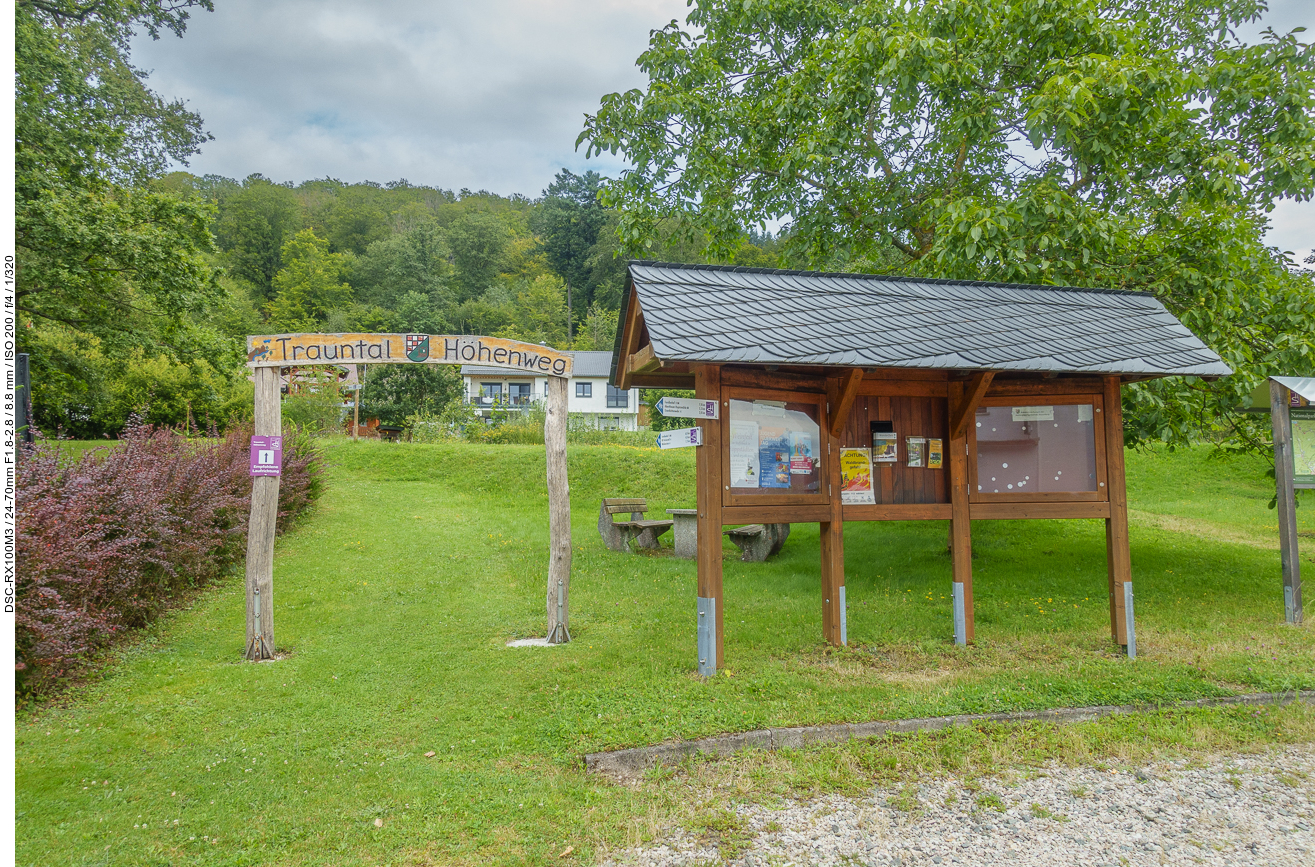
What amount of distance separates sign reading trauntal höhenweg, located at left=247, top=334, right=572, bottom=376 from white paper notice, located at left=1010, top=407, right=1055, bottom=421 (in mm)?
4034

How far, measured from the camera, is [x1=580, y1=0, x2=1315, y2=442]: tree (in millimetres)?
8242

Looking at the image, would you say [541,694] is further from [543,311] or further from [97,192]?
[543,311]

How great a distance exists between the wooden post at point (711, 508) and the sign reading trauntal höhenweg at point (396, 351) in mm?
1639

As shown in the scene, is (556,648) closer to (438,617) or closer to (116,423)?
(438,617)

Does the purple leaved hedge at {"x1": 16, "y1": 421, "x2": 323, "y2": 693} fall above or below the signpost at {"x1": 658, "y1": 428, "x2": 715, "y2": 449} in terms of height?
below

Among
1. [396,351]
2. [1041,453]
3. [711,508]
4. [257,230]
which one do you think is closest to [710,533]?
[711,508]

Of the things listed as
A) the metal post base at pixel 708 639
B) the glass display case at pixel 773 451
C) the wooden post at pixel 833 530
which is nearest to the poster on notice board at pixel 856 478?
the wooden post at pixel 833 530

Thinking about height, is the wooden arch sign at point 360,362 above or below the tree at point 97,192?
below

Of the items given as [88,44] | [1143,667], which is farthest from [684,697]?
[88,44]

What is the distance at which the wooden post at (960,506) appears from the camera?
6.38 metres

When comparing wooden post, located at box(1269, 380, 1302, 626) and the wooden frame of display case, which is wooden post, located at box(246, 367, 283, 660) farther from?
wooden post, located at box(1269, 380, 1302, 626)

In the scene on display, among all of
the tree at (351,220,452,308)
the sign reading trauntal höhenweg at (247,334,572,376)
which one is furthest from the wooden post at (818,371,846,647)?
the tree at (351,220,452,308)

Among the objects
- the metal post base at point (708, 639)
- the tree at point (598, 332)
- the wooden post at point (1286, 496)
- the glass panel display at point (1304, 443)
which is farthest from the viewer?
the tree at point (598, 332)

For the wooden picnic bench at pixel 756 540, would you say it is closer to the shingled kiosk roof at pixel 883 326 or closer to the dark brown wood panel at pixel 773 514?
the shingled kiosk roof at pixel 883 326
